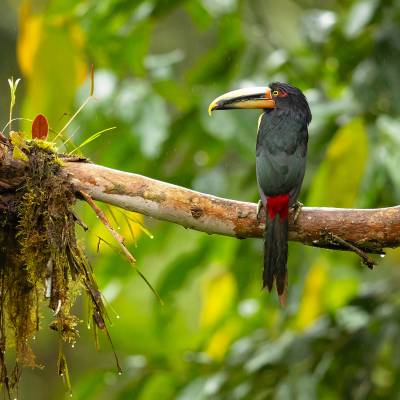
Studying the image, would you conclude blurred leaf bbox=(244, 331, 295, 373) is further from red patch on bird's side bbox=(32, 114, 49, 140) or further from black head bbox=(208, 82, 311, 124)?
red patch on bird's side bbox=(32, 114, 49, 140)

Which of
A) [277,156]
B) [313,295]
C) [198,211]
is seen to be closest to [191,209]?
[198,211]

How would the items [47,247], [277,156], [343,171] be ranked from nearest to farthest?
[47,247] → [277,156] → [343,171]

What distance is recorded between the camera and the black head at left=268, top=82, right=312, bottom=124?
13.3 ft

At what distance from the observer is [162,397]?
15.4 feet

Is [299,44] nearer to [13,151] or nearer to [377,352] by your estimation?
[377,352]

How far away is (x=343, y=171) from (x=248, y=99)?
20.0 inches

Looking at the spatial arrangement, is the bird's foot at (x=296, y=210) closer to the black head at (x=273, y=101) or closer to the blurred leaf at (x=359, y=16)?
the black head at (x=273, y=101)

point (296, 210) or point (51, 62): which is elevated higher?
point (51, 62)

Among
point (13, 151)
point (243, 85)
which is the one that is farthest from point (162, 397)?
point (13, 151)

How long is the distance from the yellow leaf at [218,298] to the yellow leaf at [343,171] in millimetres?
970

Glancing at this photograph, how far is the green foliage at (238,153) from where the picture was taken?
430 cm

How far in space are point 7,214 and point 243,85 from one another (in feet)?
5.43

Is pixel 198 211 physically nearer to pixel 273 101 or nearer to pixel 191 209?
pixel 191 209

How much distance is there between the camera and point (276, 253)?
350 cm
